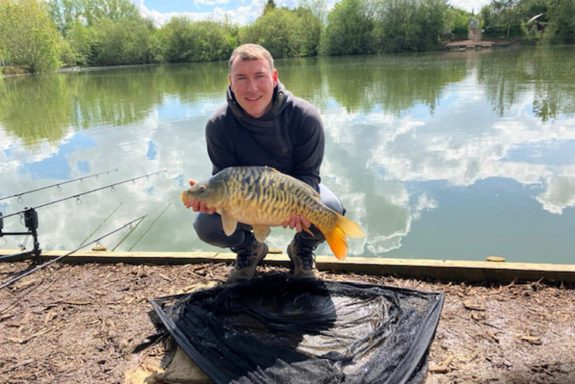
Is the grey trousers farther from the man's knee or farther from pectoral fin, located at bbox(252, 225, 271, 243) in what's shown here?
pectoral fin, located at bbox(252, 225, 271, 243)

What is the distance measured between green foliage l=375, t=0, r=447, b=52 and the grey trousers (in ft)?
129

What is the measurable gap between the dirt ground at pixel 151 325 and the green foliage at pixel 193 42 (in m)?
47.9

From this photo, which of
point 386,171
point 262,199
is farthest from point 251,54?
point 386,171

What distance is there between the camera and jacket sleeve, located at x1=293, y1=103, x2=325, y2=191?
2.11 m

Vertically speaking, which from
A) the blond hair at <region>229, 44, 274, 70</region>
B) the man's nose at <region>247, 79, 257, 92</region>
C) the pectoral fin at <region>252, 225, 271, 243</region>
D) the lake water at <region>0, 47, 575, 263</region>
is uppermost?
the blond hair at <region>229, 44, 274, 70</region>

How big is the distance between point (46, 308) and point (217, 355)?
3.54ft


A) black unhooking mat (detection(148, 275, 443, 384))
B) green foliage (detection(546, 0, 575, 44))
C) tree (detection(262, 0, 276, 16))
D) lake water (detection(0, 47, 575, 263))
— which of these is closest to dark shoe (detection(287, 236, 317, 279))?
black unhooking mat (detection(148, 275, 443, 384))

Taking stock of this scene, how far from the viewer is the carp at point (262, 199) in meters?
1.74

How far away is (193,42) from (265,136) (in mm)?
48901

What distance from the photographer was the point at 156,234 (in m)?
3.89

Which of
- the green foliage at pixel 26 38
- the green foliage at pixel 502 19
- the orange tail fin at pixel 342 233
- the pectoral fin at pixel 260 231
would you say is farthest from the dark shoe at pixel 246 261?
the green foliage at pixel 502 19

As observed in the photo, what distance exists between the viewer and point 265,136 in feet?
6.91

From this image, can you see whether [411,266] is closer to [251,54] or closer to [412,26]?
[251,54]

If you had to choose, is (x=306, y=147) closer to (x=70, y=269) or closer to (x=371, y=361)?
(x=371, y=361)
